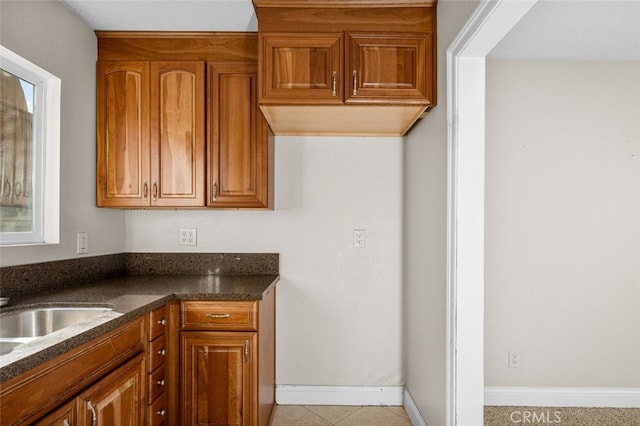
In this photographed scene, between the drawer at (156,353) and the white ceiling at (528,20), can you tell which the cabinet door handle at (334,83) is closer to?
the white ceiling at (528,20)

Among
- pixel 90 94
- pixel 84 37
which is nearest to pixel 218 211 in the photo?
pixel 90 94

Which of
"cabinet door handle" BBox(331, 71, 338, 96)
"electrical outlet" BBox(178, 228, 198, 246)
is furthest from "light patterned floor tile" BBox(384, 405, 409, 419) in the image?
"cabinet door handle" BBox(331, 71, 338, 96)

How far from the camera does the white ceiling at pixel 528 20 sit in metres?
2.11

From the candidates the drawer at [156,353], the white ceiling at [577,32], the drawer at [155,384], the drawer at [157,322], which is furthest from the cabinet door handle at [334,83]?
the drawer at [155,384]

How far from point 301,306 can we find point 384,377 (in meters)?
0.74

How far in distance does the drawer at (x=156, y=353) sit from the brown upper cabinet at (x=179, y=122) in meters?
0.84

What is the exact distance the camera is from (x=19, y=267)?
1.80 m

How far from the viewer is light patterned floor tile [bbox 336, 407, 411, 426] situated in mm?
2480

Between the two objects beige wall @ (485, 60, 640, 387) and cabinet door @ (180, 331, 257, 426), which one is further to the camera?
beige wall @ (485, 60, 640, 387)

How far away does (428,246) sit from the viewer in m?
2.14

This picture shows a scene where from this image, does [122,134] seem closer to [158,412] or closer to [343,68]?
[343,68]

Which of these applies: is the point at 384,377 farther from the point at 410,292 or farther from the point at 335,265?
the point at 335,265

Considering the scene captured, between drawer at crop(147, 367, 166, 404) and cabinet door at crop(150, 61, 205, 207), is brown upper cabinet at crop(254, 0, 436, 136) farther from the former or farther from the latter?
drawer at crop(147, 367, 166, 404)

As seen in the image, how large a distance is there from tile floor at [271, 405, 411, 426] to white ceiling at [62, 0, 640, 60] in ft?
7.86
